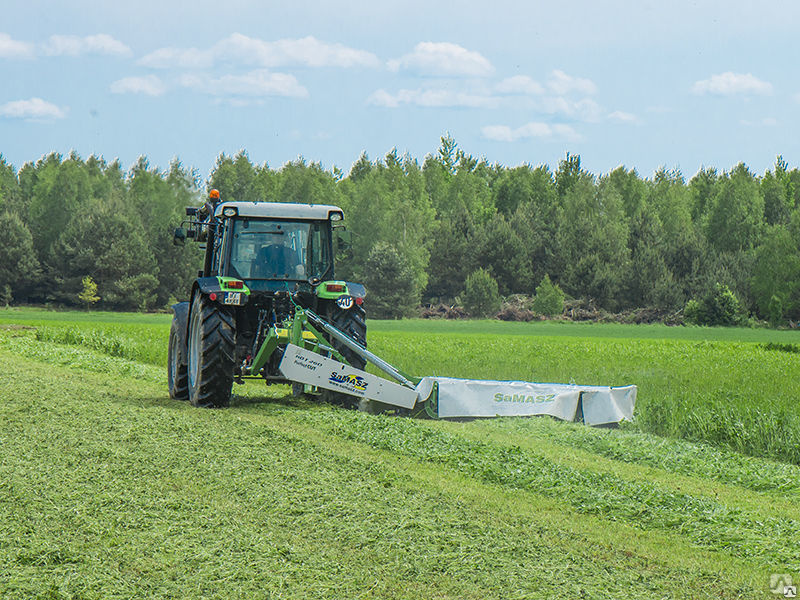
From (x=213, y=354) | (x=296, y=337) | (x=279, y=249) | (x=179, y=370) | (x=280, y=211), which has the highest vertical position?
(x=280, y=211)

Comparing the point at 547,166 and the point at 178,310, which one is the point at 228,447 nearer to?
the point at 178,310

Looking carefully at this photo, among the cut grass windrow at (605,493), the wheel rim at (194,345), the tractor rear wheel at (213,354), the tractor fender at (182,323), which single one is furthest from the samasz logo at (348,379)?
the tractor fender at (182,323)

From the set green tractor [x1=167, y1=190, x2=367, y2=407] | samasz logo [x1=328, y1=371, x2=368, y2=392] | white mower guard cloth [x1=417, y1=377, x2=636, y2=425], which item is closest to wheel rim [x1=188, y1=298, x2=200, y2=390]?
green tractor [x1=167, y1=190, x2=367, y2=407]

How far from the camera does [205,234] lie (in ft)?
41.2

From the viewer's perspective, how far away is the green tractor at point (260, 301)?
35.4 ft

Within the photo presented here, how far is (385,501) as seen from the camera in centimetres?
634

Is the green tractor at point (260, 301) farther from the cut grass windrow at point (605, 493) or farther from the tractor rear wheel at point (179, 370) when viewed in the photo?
the cut grass windrow at point (605, 493)

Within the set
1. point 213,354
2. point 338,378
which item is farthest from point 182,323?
point 338,378

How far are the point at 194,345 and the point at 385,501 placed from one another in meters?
5.82

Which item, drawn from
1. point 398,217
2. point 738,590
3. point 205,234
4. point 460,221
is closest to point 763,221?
point 460,221

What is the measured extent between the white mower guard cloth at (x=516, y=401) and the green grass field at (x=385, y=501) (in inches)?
9.3

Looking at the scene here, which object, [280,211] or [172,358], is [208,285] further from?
[172,358]

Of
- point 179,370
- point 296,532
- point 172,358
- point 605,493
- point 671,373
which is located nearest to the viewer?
point 296,532

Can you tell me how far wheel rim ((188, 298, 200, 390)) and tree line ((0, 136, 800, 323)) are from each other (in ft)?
162
